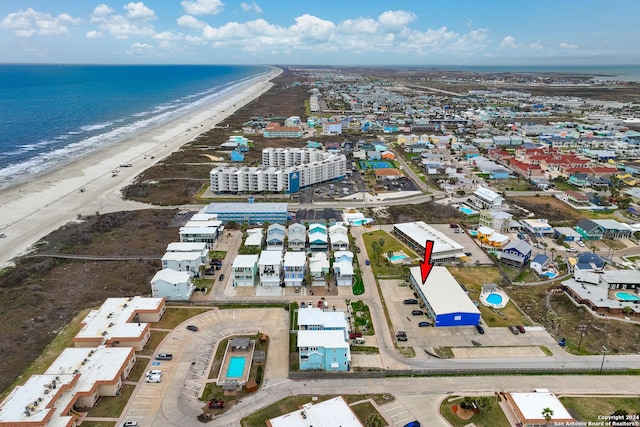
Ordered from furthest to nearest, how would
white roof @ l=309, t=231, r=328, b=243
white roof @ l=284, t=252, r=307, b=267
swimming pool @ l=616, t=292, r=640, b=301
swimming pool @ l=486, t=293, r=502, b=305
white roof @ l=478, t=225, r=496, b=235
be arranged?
white roof @ l=478, t=225, r=496, b=235
white roof @ l=309, t=231, r=328, b=243
white roof @ l=284, t=252, r=307, b=267
swimming pool @ l=486, t=293, r=502, b=305
swimming pool @ l=616, t=292, r=640, b=301

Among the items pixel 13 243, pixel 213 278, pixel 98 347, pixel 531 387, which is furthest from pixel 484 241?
pixel 13 243

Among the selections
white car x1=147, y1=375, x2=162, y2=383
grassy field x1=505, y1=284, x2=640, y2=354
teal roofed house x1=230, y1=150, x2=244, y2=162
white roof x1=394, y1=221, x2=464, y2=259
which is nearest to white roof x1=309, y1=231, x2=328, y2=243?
white roof x1=394, y1=221, x2=464, y2=259

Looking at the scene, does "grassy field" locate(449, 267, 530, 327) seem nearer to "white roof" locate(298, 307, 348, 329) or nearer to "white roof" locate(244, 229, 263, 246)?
"white roof" locate(298, 307, 348, 329)

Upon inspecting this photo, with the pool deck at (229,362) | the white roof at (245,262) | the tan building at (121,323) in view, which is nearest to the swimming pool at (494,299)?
the pool deck at (229,362)

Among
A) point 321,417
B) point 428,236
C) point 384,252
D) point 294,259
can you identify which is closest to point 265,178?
point 384,252

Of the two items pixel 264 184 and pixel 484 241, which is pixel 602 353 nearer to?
pixel 484 241

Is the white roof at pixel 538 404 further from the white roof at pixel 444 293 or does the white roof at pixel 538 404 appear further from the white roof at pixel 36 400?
the white roof at pixel 36 400
